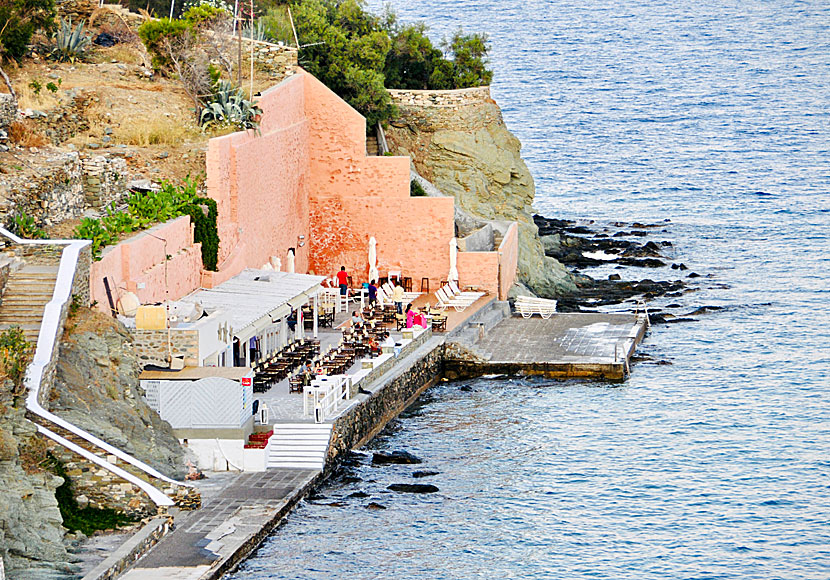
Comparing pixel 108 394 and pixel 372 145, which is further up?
pixel 372 145

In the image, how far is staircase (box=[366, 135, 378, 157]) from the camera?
5138cm

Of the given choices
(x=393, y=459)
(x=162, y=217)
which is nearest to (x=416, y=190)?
(x=162, y=217)

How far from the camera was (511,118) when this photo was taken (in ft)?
400

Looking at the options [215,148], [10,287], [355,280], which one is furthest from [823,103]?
[10,287]

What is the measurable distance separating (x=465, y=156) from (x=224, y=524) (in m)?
29.4

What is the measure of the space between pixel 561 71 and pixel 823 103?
85.3 feet

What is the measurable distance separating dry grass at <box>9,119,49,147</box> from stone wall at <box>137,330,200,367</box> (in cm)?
760

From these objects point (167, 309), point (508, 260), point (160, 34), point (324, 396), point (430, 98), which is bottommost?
point (324, 396)

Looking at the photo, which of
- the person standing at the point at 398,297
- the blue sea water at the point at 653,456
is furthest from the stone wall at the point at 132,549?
the person standing at the point at 398,297

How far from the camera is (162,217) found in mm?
35281

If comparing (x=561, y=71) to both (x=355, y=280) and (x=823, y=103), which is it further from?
(x=355, y=280)

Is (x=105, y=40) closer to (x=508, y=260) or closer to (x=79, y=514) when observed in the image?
(x=508, y=260)

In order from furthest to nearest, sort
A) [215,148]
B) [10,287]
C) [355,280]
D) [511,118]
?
[511,118] < [355,280] < [215,148] < [10,287]

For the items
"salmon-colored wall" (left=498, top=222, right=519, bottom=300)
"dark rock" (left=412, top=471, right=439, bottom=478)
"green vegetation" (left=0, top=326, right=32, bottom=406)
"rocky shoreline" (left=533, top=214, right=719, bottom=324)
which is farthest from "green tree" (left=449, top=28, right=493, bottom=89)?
"green vegetation" (left=0, top=326, right=32, bottom=406)
